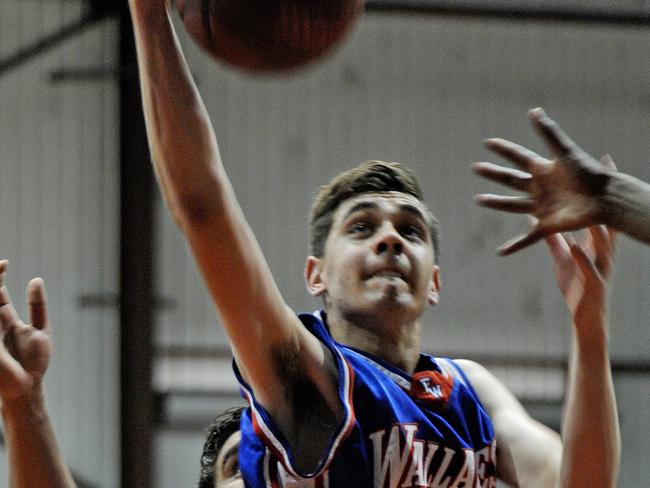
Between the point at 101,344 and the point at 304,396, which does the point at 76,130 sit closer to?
the point at 101,344

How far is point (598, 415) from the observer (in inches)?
91.4

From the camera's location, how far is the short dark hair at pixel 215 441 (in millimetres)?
3357

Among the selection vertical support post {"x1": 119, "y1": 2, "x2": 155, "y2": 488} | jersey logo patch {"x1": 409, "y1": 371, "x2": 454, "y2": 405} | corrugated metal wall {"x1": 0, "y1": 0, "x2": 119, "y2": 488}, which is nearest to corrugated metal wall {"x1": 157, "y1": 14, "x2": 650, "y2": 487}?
vertical support post {"x1": 119, "y1": 2, "x2": 155, "y2": 488}

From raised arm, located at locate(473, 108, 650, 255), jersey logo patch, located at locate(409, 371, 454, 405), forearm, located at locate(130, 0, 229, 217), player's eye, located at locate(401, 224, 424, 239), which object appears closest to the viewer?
forearm, located at locate(130, 0, 229, 217)

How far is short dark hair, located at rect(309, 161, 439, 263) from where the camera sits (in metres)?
2.59

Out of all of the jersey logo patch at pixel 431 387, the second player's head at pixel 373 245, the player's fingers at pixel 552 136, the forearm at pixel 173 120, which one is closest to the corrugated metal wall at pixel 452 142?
the second player's head at pixel 373 245

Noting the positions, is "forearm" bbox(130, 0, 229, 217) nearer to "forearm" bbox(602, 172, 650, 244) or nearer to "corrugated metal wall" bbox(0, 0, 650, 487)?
"forearm" bbox(602, 172, 650, 244)

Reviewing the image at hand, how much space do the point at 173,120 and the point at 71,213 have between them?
445 centimetres

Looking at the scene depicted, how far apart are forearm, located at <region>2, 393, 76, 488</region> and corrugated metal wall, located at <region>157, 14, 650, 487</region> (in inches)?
165

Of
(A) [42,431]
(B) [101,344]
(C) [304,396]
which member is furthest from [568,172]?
(B) [101,344]

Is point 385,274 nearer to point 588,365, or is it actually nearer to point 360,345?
point 360,345

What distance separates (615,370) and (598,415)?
4395 millimetres

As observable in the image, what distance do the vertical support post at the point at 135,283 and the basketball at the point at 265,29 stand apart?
4.03 metres

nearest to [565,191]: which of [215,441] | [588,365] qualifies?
[588,365]
